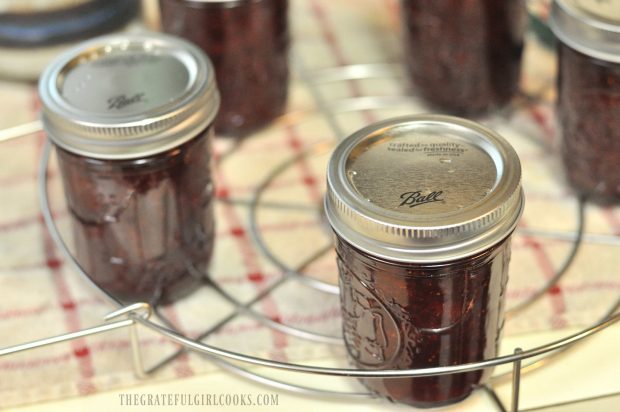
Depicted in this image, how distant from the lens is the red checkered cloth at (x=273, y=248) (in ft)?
1.97

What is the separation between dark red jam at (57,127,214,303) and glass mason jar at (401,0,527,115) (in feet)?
0.79

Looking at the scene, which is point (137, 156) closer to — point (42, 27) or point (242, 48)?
point (242, 48)

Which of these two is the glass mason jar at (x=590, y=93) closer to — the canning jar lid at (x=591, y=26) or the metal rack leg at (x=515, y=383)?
the canning jar lid at (x=591, y=26)

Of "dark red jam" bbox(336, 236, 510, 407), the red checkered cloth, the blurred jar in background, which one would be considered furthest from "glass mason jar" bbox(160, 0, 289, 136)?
"dark red jam" bbox(336, 236, 510, 407)

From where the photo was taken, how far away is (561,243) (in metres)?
0.67

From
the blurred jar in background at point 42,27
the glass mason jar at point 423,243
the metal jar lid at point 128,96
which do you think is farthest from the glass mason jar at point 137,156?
the blurred jar in background at point 42,27

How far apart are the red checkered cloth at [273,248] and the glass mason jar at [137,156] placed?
4 cm

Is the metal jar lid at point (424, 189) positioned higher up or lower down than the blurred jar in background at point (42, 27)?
higher up

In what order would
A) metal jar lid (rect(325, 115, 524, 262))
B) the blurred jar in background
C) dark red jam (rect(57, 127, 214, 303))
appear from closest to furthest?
metal jar lid (rect(325, 115, 524, 262))
dark red jam (rect(57, 127, 214, 303))
the blurred jar in background

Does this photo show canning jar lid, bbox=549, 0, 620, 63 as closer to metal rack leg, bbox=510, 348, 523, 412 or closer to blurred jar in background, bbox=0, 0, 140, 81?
metal rack leg, bbox=510, 348, 523, 412

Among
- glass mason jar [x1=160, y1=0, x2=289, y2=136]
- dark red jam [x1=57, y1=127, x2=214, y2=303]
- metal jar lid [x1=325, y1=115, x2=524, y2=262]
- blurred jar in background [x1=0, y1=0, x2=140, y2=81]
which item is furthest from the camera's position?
blurred jar in background [x1=0, y1=0, x2=140, y2=81]

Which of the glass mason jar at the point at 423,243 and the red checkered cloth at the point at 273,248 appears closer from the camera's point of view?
the glass mason jar at the point at 423,243

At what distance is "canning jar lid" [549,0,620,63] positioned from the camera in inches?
23.8

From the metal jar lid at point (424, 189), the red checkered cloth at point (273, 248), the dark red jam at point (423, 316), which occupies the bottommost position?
the red checkered cloth at point (273, 248)
